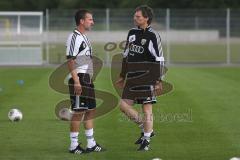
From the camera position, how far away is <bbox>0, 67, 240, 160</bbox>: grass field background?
30.5 feet

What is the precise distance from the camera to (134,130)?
11570 millimetres

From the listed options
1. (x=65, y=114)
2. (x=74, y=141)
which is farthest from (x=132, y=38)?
(x=65, y=114)

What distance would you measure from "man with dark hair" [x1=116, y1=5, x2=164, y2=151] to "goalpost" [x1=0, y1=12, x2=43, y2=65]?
25.2 metres

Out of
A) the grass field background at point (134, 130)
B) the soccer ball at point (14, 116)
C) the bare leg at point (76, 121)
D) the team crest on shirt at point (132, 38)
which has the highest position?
the team crest on shirt at point (132, 38)

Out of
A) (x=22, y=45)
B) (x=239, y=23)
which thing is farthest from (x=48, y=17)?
(x=239, y=23)

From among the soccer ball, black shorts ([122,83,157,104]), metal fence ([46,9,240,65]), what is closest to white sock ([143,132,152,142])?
black shorts ([122,83,157,104])

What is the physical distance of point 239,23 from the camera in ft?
120

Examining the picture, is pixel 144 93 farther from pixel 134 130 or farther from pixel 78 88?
pixel 134 130

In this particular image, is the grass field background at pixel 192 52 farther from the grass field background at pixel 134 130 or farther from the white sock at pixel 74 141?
the white sock at pixel 74 141

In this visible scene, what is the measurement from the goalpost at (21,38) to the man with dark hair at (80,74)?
1007 inches

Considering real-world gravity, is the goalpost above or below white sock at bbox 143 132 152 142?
above

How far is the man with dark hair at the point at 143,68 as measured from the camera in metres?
9.47

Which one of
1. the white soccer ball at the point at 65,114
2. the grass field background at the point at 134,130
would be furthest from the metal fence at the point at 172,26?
the white soccer ball at the point at 65,114

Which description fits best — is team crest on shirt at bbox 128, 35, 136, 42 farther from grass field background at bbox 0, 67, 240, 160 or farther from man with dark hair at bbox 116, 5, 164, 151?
grass field background at bbox 0, 67, 240, 160
